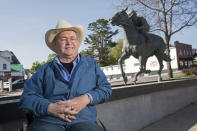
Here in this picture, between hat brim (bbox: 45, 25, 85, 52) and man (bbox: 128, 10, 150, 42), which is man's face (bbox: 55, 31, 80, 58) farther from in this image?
man (bbox: 128, 10, 150, 42)

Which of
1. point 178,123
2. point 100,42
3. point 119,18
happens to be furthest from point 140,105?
point 100,42

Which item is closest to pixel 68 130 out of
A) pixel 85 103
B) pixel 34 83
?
pixel 85 103

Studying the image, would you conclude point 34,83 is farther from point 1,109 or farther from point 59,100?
point 1,109

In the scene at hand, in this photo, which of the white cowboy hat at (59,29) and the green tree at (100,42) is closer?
the white cowboy hat at (59,29)

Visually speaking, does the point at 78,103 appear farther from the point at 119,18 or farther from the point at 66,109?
the point at 119,18

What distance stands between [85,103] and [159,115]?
3056mm

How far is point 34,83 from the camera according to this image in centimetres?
184

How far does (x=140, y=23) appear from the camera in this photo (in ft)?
16.7

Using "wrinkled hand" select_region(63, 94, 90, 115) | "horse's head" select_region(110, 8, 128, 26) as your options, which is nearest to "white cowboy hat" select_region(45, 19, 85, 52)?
"wrinkled hand" select_region(63, 94, 90, 115)

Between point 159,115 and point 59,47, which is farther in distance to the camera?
point 159,115

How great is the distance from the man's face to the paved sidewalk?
2518 millimetres

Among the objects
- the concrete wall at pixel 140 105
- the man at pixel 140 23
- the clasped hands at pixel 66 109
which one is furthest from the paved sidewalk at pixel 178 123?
the clasped hands at pixel 66 109

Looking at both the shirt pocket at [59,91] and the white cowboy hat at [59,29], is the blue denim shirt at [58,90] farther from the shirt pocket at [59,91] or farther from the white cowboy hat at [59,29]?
the white cowboy hat at [59,29]

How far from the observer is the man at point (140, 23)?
16.2 ft
